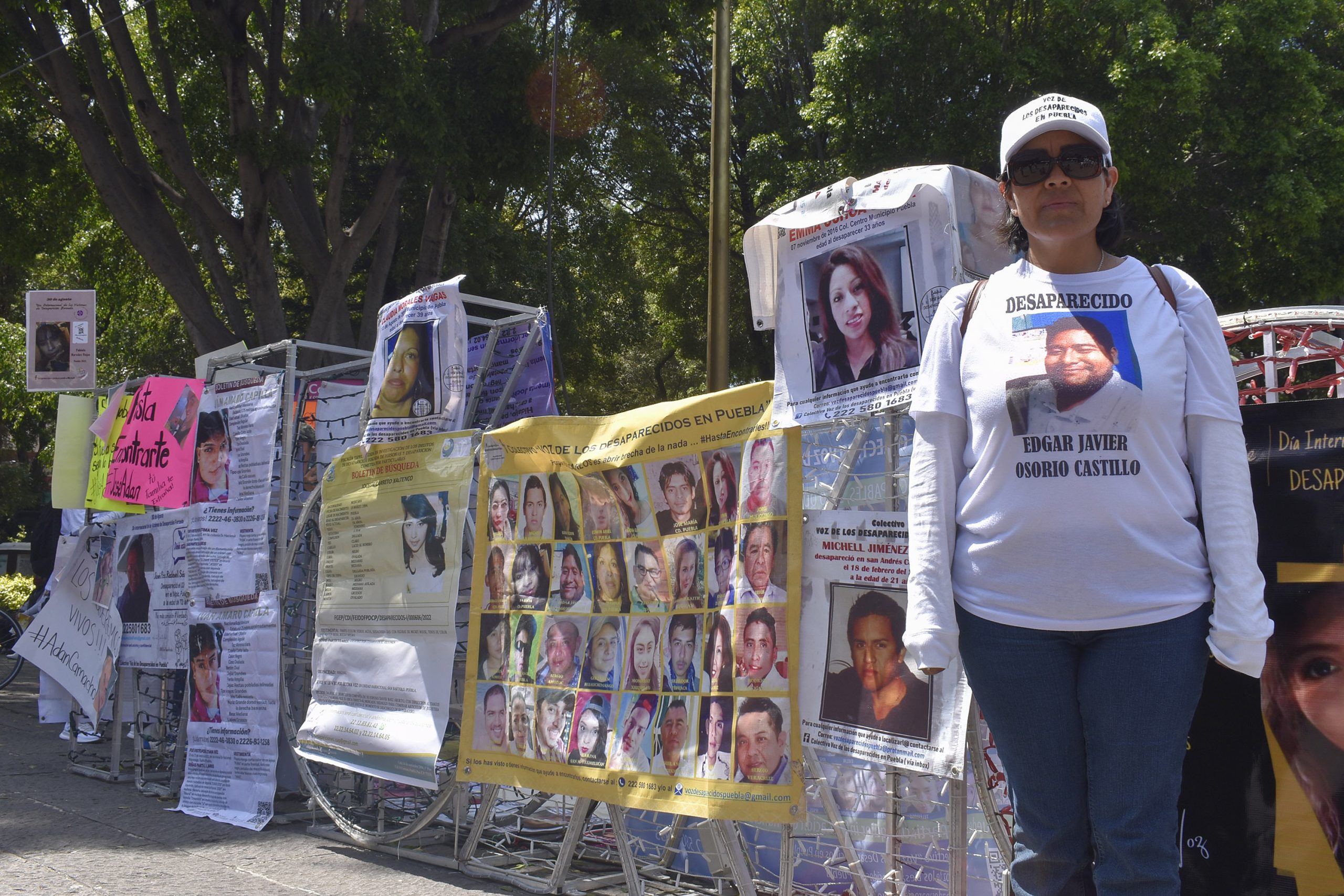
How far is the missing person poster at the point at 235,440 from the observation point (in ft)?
19.2

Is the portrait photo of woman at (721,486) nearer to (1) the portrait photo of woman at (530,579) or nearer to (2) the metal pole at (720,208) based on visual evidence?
(1) the portrait photo of woman at (530,579)

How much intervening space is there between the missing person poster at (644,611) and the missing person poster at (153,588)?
8.32 ft

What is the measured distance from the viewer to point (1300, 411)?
9.16 ft

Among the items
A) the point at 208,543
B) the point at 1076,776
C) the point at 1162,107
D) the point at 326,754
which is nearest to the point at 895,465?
the point at 1076,776

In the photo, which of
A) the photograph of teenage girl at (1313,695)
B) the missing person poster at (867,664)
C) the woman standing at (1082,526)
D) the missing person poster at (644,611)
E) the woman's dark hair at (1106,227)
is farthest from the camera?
the missing person poster at (644,611)

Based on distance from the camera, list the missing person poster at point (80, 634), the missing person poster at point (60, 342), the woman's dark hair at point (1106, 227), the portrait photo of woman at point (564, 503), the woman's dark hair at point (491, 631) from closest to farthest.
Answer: the woman's dark hair at point (1106, 227)
the portrait photo of woman at point (564, 503)
the woman's dark hair at point (491, 631)
the missing person poster at point (80, 634)
the missing person poster at point (60, 342)

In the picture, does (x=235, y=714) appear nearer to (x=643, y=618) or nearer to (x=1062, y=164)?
(x=643, y=618)

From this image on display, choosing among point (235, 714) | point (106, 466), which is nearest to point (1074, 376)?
point (235, 714)

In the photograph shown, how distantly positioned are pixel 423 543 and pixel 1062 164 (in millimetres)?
3203

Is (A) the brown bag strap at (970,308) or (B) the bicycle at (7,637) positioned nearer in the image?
(A) the brown bag strap at (970,308)

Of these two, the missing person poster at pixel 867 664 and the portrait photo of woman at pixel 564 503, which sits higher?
the portrait photo of woman at pixel 564 503

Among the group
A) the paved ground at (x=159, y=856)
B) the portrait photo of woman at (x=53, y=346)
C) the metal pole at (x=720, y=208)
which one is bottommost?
the paved ground at (x=159, y=856)

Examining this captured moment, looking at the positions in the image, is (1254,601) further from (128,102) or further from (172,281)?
(128,102)

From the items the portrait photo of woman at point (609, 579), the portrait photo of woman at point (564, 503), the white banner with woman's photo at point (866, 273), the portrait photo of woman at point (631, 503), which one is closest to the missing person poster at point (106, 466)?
the portrait photo of woman at point (564, 503)
